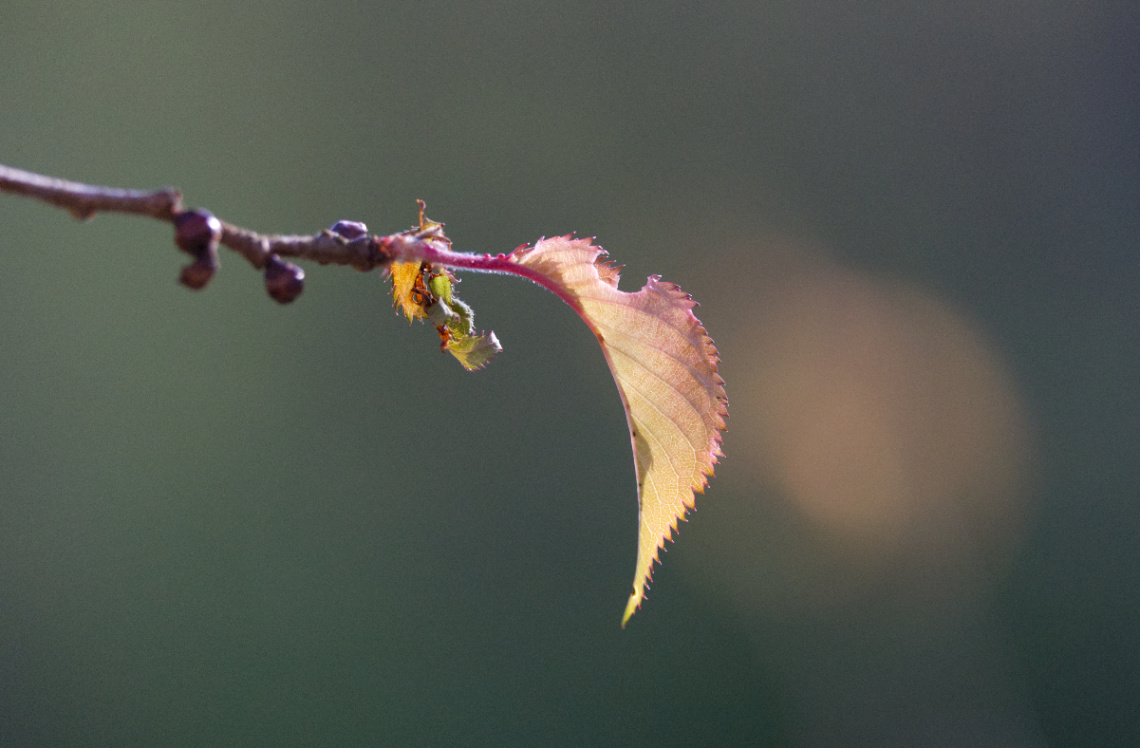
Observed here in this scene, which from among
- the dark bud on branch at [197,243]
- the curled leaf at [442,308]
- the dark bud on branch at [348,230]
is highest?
the curled leaf at [442,308]

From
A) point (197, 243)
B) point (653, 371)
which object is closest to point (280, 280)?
point (197, 243)

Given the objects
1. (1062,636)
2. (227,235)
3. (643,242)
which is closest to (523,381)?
(643,242)

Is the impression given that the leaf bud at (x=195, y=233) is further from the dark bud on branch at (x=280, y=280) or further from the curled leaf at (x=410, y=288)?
the curled leaf at (x=410, y=288)

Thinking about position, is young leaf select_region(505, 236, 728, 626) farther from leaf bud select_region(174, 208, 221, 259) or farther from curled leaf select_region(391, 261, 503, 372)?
leaf bud select_region(174, 208, 221, 259)

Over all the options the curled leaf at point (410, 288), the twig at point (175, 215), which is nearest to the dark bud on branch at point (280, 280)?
the twig at point (175, 215)

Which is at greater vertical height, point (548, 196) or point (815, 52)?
point (815, 52)

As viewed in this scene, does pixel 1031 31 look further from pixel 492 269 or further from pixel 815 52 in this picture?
pixel 492 269
